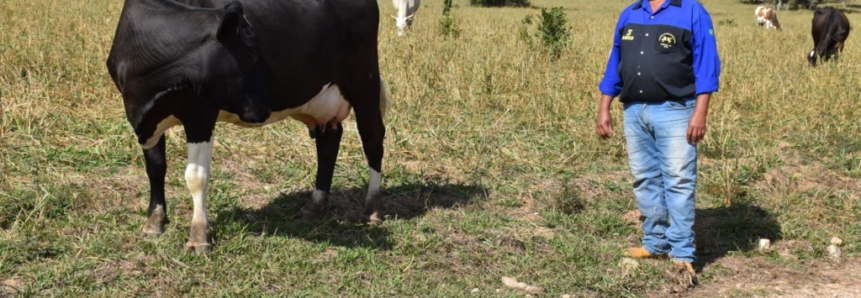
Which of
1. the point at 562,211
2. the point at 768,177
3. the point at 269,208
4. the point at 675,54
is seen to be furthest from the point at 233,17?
the point at 768,177

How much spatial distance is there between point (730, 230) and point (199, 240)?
10.5 ft

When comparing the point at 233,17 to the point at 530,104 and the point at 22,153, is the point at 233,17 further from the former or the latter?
the point at 530,104

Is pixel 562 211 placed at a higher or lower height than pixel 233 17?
lower

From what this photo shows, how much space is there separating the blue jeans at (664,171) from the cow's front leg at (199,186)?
87.5 inches

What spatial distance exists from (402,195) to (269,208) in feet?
3.13

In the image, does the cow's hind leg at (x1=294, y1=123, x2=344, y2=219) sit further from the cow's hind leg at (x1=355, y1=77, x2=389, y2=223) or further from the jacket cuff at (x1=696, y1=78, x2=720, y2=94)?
the jacket cuff at (x1=696, y1=78, x2=720, y2=94)

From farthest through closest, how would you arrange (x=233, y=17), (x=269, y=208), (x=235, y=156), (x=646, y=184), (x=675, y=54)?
1. (x=235, y=156)
2. (x=269, y=208)
3. (x=646, y=184)
4. (x=675, y=54)
5. (x=233, y=17)

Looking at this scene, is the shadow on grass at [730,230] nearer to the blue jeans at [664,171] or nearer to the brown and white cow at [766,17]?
the blue jeans at [664,171]

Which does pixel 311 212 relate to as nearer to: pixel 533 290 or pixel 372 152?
pixel 372 152

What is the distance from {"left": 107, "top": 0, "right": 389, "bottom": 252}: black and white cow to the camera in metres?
4.14

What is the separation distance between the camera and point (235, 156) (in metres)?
6.32

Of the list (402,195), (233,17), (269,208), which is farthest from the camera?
(402,195)

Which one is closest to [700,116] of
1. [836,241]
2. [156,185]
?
[836,241]

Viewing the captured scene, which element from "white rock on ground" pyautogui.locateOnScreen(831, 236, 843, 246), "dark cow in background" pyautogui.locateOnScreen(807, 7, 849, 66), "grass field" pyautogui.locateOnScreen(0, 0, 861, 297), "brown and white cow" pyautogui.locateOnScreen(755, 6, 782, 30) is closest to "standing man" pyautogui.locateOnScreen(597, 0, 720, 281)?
"grass field" pyautogui.locateOnScreen(0, 0, 861, 297)
